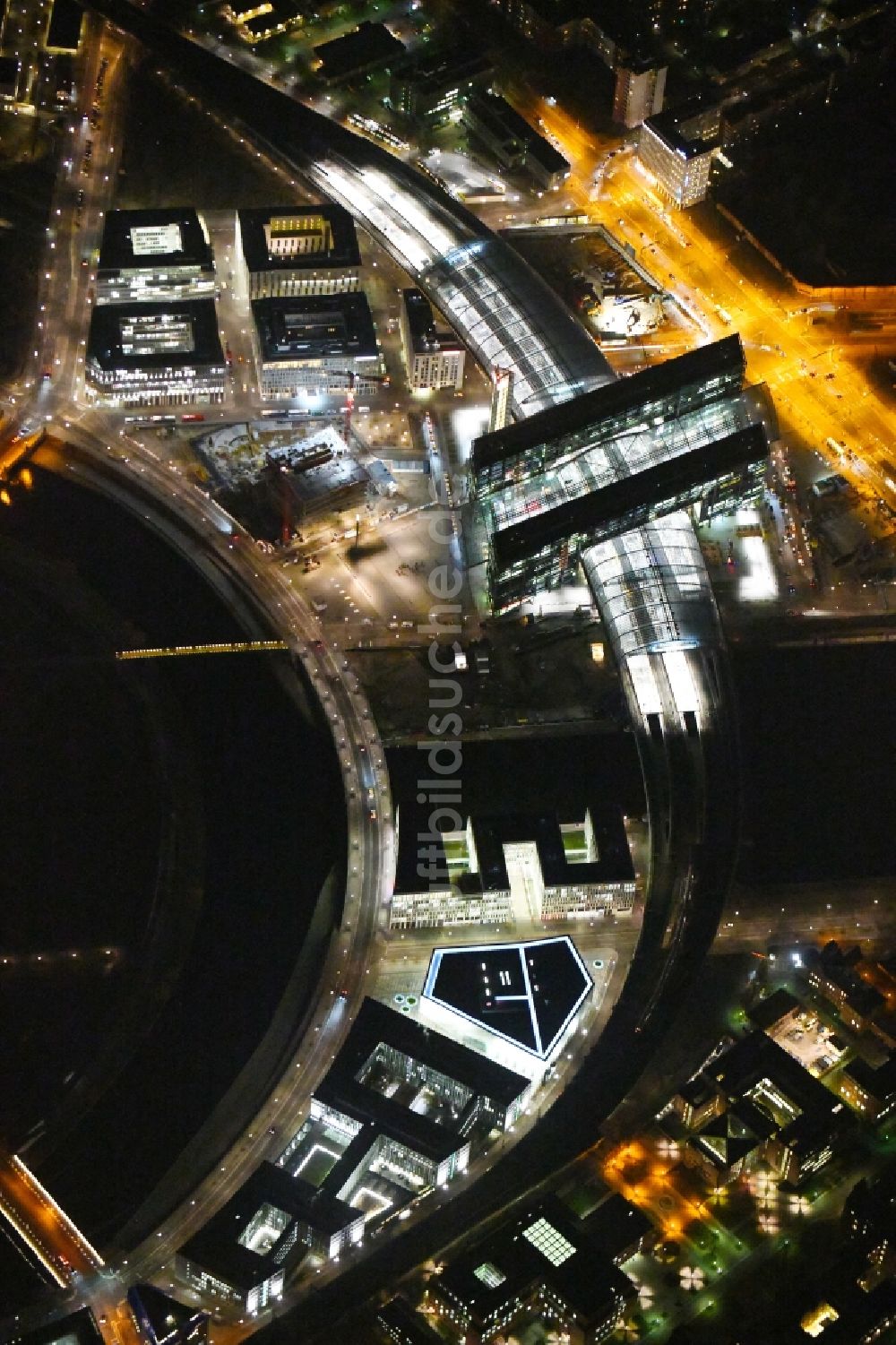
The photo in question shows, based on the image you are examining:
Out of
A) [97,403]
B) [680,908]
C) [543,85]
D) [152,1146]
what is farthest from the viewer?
[543,85]

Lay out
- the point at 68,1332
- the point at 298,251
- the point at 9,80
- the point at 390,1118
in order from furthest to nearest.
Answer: the point at 9,80, the point at 298,251, the point at 390,1118, the point at 68,1332

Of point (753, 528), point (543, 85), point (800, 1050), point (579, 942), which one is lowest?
point (800, 1050)

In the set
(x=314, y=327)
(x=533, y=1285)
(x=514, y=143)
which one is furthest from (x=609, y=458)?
(x=533, y=1285)

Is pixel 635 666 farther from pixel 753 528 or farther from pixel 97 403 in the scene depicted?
pixel 97 403

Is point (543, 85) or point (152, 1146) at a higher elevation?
point (543, 85)

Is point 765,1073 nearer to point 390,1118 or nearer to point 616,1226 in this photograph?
point 616,1226

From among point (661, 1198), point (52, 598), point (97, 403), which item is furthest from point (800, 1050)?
point (97, 403)
